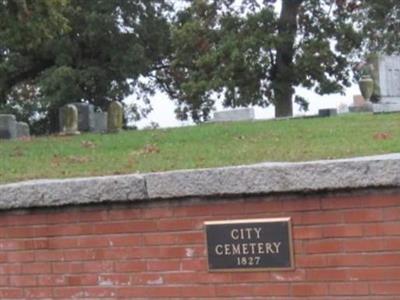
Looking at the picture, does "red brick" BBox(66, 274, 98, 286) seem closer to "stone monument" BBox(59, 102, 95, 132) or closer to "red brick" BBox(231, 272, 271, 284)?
"red brick" BBox(231, 272, 271, 284)

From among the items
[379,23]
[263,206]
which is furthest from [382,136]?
[379,23]

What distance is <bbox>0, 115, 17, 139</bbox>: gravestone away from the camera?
2234 cm

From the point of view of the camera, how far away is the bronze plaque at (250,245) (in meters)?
5.20

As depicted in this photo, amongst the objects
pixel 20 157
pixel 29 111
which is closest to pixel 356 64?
pixel 29 111

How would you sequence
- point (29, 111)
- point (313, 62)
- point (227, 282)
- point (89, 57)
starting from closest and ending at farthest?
point (227, 282) → point (313, 62) → point (89, 57) → point (29, 111)

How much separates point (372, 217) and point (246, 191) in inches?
31.0

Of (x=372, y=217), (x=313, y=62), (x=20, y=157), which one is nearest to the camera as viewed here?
(x=372, y=217)

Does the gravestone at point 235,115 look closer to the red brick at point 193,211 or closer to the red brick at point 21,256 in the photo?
the red brick at point 21,256

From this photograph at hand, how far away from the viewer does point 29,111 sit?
4328cm

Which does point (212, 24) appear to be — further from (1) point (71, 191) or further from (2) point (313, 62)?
(1) point (71, 191)

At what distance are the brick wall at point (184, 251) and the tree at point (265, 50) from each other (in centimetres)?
2640

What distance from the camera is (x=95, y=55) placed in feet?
131

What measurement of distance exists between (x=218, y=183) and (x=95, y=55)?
35.4 meters

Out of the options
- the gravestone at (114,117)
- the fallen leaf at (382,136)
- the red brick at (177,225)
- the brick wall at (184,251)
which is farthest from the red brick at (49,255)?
the gravestone at (114,117)
